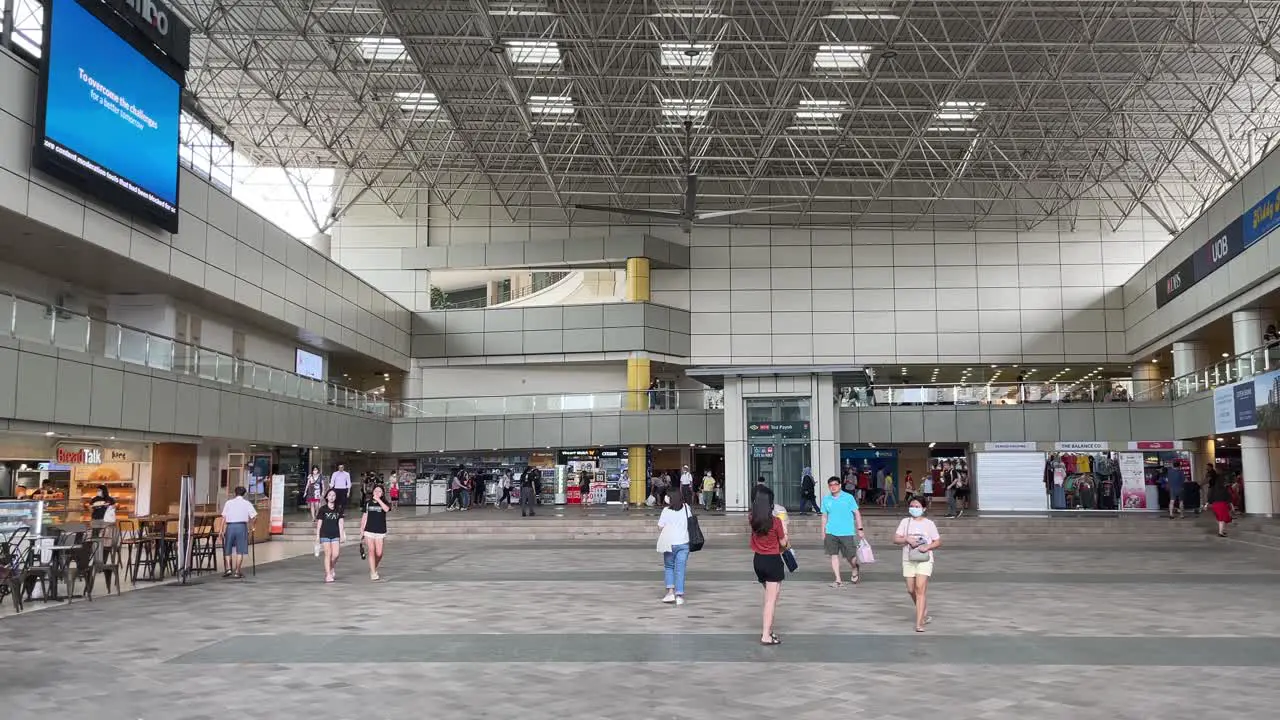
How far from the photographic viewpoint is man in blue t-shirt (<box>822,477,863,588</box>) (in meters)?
15.4

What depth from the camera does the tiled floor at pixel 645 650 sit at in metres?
7.71

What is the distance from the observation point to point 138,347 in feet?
74.9

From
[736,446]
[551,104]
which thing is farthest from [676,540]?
[551,104]

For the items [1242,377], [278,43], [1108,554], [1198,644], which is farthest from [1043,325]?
[1198,644]

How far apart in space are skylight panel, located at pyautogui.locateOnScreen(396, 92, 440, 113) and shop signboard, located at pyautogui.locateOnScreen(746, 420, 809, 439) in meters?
17.1

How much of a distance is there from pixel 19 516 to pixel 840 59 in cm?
2827

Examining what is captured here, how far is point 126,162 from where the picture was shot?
22125 mm

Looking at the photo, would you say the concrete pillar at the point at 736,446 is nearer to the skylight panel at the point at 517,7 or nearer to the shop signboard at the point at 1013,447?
the shop signboard at the point at 1013,447

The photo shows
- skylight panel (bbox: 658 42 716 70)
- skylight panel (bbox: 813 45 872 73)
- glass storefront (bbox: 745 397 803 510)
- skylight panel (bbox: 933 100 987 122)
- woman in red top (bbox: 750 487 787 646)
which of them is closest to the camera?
woman in red top (bbox: 750 487 787 646)

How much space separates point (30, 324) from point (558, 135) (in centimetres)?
2489

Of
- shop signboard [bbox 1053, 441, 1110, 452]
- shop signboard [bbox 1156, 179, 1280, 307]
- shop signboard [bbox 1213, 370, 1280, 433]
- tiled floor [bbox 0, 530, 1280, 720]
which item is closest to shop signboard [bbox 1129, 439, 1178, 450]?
shop signboard [bbox 1053, 441, 1110, 452]

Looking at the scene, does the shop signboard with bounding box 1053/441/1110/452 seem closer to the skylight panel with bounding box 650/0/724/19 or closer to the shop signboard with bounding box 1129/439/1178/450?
the shop signboard with bounding box 1129/439/1178/450

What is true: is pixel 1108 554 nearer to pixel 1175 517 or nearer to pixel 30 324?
pixel 1175 517

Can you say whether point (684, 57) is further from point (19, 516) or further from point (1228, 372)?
point (19, 516)
